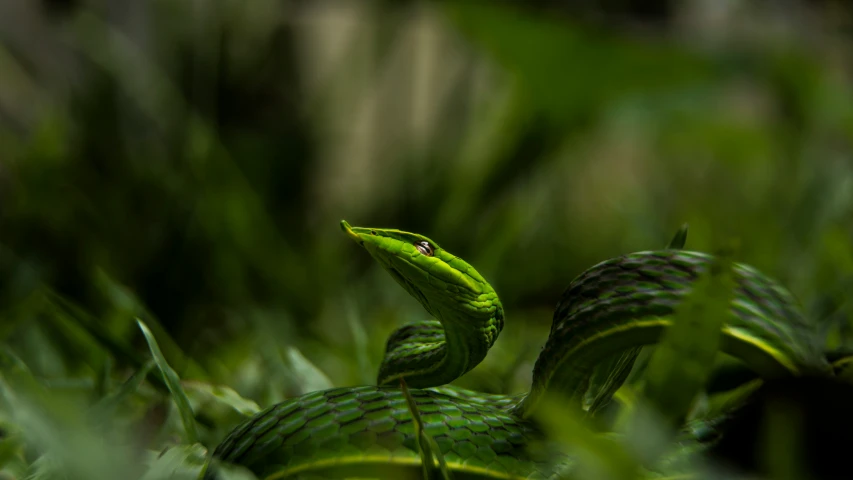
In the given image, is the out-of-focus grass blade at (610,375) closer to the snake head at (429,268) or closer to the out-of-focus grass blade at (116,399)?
the snake head at (429,268)

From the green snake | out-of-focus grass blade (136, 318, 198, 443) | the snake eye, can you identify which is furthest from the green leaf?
out-of-focus grass blade (136, 318, 198, 443)

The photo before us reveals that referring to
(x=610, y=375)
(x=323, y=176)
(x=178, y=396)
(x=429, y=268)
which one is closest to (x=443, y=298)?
(x=429, y=268)

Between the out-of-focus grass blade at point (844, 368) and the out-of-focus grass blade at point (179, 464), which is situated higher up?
the out-of-focus grass blade at point (844, 368)

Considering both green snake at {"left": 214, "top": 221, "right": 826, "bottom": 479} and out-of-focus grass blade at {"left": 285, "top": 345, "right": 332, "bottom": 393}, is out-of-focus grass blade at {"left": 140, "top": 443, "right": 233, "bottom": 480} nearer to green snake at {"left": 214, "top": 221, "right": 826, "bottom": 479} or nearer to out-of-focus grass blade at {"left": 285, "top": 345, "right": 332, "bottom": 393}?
green snake at {"left": 214, "top": 221, "right": 826, "bottom": 479}

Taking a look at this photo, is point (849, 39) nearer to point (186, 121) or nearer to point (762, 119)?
point (762, 119)

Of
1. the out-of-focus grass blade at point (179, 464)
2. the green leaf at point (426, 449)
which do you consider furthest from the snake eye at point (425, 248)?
the out-of-focus grass blade at point (179, 464)

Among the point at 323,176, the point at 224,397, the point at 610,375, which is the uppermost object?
the point at 610,375

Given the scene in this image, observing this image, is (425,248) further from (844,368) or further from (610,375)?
(844,368)
